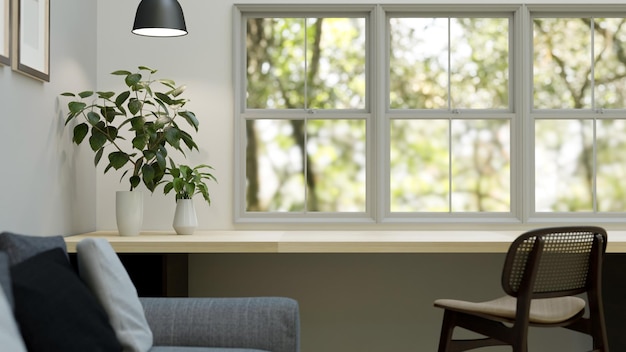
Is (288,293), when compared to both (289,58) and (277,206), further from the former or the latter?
(289,58)

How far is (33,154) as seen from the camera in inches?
133

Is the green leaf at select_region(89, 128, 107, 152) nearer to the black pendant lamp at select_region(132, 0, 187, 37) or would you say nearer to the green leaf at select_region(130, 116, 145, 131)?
the green leaf at select_region(130, 116, 145, 131)

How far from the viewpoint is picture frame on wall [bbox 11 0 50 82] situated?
3.16m

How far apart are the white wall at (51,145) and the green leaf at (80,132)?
0.07 meters

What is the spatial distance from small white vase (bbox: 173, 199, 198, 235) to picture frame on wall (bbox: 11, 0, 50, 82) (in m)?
0.90

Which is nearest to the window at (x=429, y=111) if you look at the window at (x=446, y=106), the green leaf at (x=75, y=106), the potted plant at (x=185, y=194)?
the window at (x=446, y=106)

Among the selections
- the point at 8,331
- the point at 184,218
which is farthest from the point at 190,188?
the point at 8,331

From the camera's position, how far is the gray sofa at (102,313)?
7.23 ft

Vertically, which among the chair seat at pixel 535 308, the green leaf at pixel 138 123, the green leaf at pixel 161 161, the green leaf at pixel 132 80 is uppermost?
the green leaf at pixel 132 80

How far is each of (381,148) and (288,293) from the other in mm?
999

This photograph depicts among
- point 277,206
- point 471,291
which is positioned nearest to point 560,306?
point 471,291

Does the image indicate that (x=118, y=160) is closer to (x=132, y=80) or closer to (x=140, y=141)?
(x=140, y=141)

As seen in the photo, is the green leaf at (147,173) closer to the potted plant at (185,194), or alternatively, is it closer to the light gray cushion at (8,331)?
the potted plant at (185,194)

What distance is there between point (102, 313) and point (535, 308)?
5.95 feet
